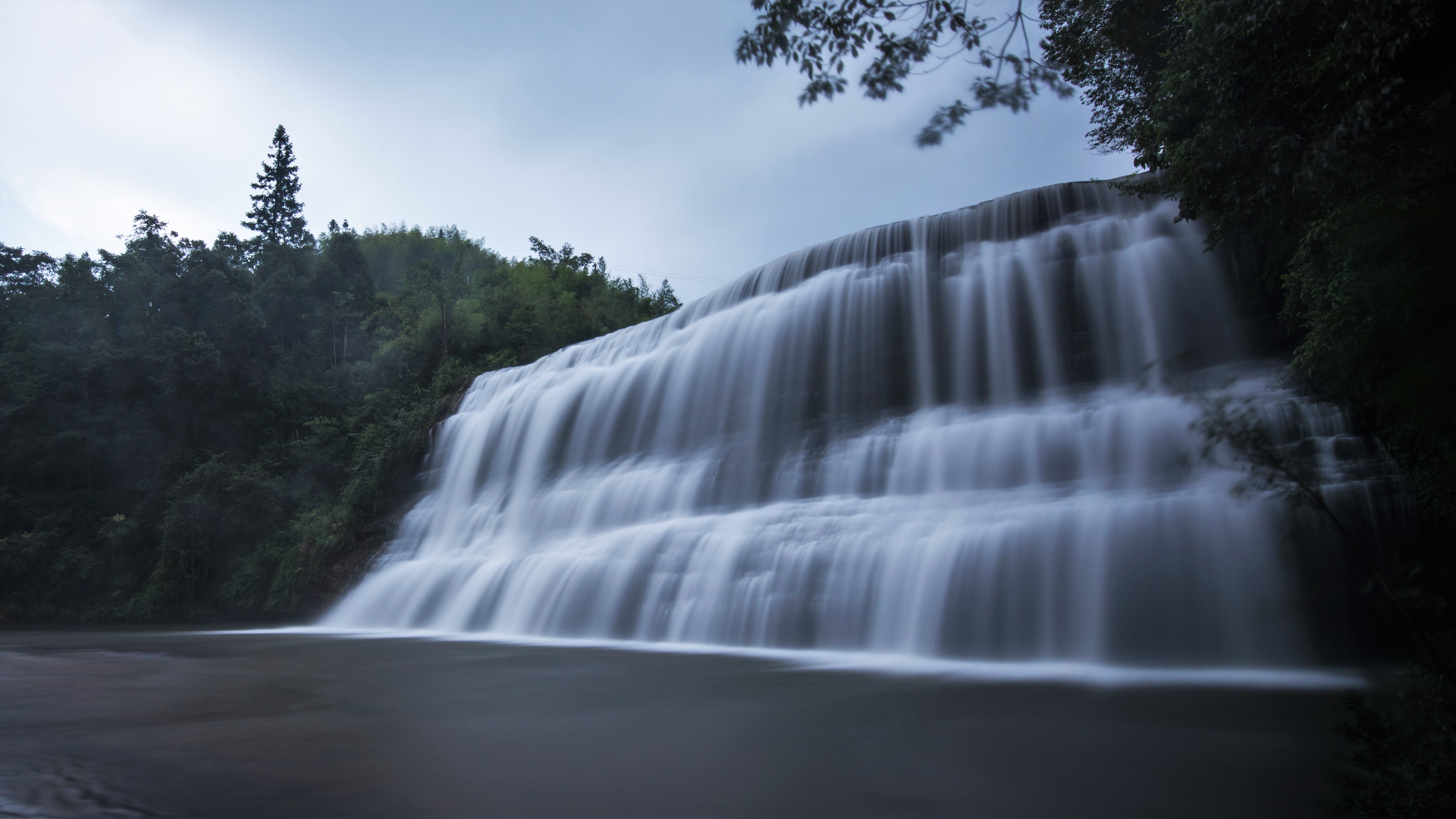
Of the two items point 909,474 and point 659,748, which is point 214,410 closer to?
point 909,474

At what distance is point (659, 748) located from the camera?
4.41 metres

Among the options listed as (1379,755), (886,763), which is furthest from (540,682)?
(1379,755)

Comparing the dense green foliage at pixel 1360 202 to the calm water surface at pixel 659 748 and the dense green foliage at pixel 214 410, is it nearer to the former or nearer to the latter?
the calm water surface at pixel 659 748

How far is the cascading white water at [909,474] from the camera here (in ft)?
24.9

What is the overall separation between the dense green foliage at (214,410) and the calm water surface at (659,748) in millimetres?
16059

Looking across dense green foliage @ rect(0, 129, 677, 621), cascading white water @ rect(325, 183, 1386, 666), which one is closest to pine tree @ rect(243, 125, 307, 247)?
dense green foliage @ rect(0, 129, 677, 621)

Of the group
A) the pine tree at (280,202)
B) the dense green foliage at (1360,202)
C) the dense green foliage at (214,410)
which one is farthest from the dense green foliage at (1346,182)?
the pine tree at (280,202)

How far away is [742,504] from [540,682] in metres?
7.40

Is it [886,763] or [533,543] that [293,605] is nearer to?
[533,543]

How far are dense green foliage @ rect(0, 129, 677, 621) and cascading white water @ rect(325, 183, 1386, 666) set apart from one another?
5.98 meters

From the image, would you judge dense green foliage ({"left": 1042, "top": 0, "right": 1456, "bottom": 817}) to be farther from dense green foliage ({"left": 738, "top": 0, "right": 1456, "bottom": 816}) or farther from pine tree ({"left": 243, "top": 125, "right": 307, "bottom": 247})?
pine tree ({"left": 243, "top": 125, "right": 307, "bottom": 247})

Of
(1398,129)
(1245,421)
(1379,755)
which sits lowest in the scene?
(1379,755)

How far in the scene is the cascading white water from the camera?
7.59m

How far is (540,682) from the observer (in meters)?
6.90
